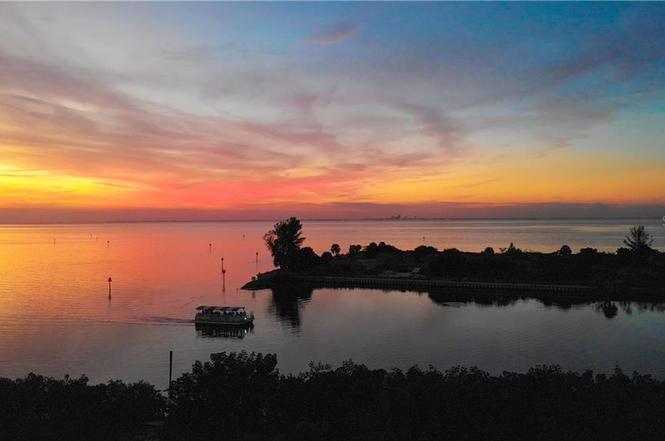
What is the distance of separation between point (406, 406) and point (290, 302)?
4656 centimetres

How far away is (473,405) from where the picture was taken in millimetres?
18266

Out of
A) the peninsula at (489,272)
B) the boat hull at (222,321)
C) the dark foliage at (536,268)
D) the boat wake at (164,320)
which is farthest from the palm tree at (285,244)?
the boat hull at (222,321)

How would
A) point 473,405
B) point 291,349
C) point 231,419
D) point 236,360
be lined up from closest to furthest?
point 473,405 < point 231,419 < point 236,360 < point 291,349

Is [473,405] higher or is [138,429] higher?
[473,405]

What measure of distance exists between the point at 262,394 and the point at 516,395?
9.98 m

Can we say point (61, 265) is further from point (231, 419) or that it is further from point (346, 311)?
point (231, 419)

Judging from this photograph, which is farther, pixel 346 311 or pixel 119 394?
pixel 346 311

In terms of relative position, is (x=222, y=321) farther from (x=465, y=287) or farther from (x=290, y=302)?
(x=465, y=287)

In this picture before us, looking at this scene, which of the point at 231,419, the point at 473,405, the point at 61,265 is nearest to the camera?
the point at 473,405

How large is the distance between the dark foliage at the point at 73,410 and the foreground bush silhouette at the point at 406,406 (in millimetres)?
1448

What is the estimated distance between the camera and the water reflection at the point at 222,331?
152 ft

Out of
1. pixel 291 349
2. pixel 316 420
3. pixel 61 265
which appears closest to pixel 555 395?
pixel 316 420

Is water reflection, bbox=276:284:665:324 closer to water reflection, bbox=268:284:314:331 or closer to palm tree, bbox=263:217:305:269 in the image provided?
water reflection, bbox=268:284:314:331

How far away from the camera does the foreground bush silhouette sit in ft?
55.7
